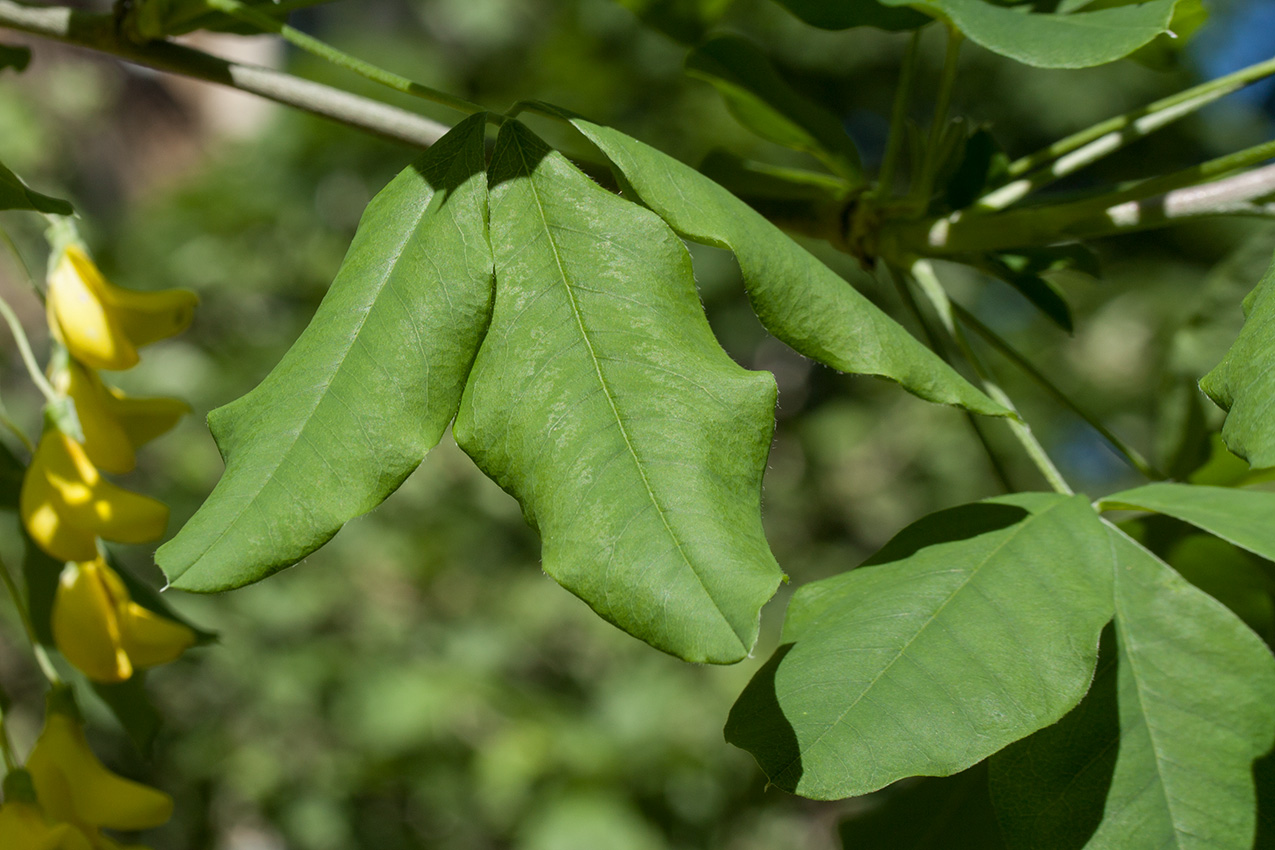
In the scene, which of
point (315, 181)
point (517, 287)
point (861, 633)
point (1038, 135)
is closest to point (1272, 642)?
point (861, 633)

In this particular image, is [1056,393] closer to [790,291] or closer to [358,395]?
[790,291]

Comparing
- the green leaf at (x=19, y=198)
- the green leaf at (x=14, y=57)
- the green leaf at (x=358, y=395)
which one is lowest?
the green leaf at (x=358, y=395)

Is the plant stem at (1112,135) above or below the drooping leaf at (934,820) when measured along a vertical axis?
above

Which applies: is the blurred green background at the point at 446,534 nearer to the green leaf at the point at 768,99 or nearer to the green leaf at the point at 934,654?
the green leaf at the point at 768,99

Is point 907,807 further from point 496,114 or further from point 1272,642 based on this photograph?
point 496,114

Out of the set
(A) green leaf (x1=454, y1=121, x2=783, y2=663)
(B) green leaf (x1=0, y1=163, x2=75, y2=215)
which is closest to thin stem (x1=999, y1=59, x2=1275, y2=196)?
(A) green leaf (x1=454, y1=121, x2=783, y2=663)

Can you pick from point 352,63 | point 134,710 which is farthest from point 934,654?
point 134,710

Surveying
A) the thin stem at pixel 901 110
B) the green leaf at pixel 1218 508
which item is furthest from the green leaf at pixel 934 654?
the thin stem at pixel 901 110
